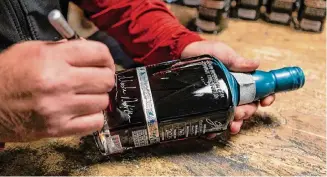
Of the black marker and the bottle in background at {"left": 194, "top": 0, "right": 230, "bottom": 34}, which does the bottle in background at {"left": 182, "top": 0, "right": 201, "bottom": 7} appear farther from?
the black marker

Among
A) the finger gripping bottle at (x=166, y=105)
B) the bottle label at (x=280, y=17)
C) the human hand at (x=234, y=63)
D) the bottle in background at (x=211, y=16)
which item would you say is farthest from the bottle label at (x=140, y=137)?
the bottle label at (x=280, y=17)

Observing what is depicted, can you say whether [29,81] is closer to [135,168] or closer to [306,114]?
[135,168]

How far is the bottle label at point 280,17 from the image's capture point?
91cm

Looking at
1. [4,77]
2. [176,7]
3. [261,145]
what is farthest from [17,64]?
[176,7]

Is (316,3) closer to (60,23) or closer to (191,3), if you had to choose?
(191,3)

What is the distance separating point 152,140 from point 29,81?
0.19 meters

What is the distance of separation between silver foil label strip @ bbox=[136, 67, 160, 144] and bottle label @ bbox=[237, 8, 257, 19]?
1.61 ft

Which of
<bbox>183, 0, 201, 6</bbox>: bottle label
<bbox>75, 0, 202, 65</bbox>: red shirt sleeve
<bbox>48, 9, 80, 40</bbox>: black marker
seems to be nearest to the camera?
<bbox>48, 9, 80, 40</bbox>: black marker

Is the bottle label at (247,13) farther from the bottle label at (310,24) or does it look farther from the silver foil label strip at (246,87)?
the silver foil label strip at (246,87)

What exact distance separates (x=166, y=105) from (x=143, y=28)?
0.86ft

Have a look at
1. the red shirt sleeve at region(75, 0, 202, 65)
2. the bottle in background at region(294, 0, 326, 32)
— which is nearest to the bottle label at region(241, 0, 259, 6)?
the bottle in background at region(294, 0, 326, 32)

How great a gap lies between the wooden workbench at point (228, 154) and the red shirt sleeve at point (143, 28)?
0.17 metres

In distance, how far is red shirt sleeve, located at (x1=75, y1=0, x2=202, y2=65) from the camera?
678mm

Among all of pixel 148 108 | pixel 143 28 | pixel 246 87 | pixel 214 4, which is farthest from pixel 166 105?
pixel 214 4
